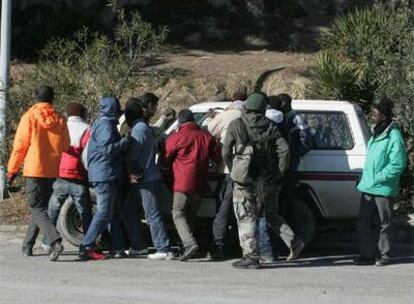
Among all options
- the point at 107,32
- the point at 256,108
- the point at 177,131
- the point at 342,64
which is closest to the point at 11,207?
the point at 177,131

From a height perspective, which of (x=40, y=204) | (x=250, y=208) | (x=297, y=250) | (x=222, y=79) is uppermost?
(x=222, y=79)

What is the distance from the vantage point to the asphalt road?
8531 millimetres

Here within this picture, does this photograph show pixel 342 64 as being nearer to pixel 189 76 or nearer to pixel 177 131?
pixel 189 76

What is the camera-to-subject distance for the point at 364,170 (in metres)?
10.2

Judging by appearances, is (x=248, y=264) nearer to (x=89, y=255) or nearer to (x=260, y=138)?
(x=260, y=138)

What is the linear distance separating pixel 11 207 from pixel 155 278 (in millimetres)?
4358

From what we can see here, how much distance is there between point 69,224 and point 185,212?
155 centimetres

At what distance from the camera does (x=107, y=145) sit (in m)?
10.2

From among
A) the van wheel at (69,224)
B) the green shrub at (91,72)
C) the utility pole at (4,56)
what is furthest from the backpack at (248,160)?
the utility pole at (4,56)

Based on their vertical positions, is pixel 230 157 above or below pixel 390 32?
below

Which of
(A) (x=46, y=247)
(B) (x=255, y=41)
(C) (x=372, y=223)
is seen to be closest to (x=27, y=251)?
(A) (x=46, y=247)

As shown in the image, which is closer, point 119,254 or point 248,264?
point 248,264

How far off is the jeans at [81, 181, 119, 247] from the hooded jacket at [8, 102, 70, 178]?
552mm

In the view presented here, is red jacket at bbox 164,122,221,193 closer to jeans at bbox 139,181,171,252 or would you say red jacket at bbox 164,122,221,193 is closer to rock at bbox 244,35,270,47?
jeans at bbox 139,181,171,252
